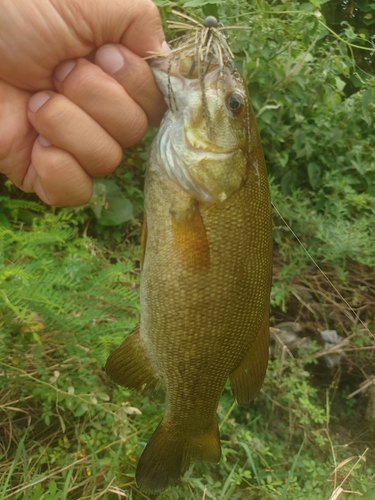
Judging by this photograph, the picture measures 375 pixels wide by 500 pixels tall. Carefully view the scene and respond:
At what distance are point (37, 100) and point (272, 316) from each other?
2.22 m

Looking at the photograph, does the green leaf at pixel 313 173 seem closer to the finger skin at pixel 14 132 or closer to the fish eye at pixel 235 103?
the fish eye at pixel 235 103

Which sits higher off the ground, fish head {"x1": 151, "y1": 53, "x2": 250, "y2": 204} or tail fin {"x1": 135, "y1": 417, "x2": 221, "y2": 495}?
fish head {"x1": 151, "y1": 53, "x2": 250, "y2": 204}

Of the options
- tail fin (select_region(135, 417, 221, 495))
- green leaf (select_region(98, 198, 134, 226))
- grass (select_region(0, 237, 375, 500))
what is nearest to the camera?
tail fin (select_region(135, 417, 221, 495))

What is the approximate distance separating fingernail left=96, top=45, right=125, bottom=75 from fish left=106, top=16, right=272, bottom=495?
0.32 ft

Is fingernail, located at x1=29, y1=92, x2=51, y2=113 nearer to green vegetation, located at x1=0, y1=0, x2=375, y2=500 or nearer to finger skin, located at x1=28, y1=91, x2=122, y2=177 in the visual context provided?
finger skin, located at x1=28, y1=91, x2=122, y2=177

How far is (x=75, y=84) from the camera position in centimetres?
108

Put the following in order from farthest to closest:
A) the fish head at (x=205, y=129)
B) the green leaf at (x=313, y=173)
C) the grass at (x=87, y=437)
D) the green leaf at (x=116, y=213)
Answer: the green leaf at (x=313, y=173)
the green leaf at (x=116, y=213)
the grass at (x=87, y=437)
the fish head at (x=205, y=129)

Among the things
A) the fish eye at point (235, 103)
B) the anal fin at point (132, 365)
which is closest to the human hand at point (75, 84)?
the fish eye at point (235, 103)

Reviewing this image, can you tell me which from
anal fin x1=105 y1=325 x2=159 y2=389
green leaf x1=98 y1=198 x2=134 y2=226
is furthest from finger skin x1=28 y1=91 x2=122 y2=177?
green leaf x1=98 y1=198 x2=134 y2=226

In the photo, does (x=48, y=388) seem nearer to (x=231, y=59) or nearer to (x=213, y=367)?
(x=213, y=367)

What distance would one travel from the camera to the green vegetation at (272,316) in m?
1.65

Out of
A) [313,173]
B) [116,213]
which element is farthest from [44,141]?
[313,173]

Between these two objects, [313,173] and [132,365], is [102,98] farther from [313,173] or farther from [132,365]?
[313,173]

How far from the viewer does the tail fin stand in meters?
1.30
